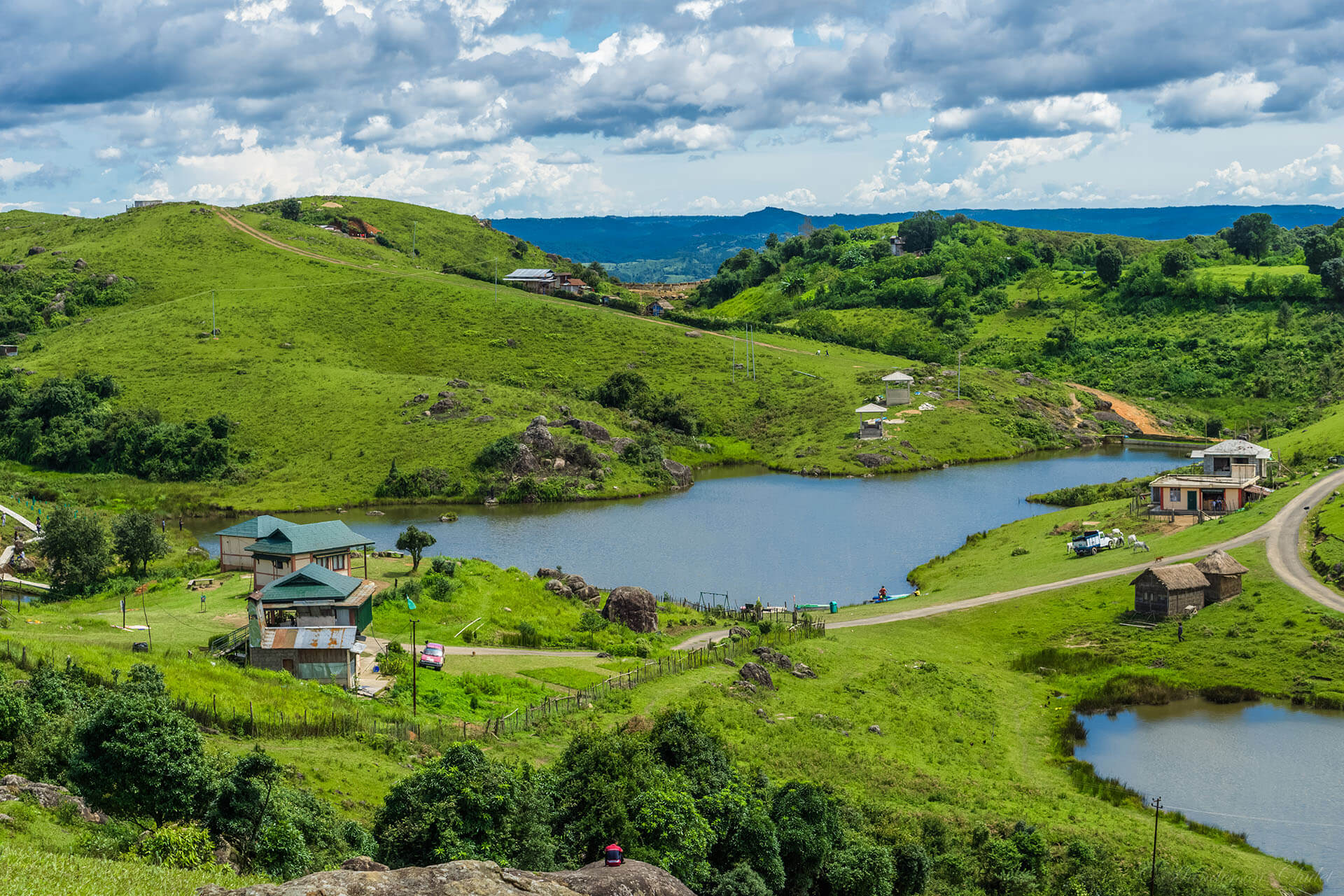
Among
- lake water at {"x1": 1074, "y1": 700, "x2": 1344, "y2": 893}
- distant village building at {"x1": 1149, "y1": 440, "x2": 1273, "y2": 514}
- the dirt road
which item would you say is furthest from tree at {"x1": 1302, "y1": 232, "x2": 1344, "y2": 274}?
lake water at {"x1": 1074, "y1": 700, "x2": 1344, "y2": 893}

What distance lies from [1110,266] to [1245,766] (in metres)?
150

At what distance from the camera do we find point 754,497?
106250 mm

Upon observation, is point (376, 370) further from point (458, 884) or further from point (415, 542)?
point (458, 884)

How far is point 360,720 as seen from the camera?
39.3 meters

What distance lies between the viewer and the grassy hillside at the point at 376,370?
114m

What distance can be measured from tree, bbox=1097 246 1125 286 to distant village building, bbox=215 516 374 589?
15113 cm

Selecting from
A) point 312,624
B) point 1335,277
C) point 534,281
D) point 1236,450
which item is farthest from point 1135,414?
point 312,624

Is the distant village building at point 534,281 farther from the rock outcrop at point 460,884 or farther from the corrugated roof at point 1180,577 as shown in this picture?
the rock outcrop at point 460,884

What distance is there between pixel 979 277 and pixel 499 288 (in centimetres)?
8198

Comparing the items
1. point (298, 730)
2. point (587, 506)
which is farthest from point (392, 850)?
point (587, 506)

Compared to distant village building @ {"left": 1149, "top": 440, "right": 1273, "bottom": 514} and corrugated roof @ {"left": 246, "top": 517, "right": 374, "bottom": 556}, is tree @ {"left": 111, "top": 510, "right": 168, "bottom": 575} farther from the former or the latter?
distant village building @ {"left": 1149, "top": 440, "right": 1273, "bottom": 514}

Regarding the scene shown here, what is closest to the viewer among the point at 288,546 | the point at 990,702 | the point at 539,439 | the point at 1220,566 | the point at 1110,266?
the point at 990,702

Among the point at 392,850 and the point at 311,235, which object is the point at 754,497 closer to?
the point at 392,850

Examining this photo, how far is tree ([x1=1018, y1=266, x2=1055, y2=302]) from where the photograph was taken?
620 feet
